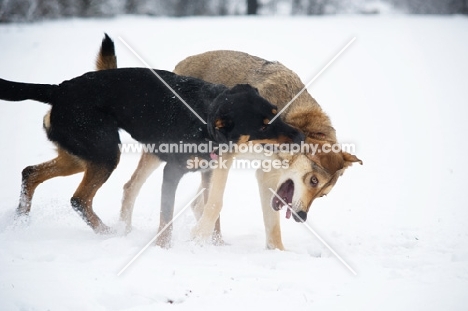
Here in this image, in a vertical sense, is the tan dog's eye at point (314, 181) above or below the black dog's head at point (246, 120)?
below

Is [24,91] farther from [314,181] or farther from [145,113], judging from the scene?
[314,181]

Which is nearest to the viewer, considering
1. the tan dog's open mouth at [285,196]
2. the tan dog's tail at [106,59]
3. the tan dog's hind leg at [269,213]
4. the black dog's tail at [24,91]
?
the black dog's tail at [24,91]

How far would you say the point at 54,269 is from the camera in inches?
179

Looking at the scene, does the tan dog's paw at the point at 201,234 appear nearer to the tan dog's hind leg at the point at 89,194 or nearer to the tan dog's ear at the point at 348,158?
the tan dog's hind leg at the point at 89,194

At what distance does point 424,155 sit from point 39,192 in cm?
724

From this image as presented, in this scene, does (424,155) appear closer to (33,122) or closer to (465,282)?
(465,282)

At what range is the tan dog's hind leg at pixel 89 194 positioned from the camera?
6.06 m

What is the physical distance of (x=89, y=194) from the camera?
6.13 m

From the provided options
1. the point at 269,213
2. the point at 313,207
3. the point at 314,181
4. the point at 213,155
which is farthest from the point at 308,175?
the point at 313,207

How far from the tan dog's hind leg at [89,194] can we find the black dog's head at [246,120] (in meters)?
1.47

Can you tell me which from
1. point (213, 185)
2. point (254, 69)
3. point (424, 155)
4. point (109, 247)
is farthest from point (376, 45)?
point (109, 247)

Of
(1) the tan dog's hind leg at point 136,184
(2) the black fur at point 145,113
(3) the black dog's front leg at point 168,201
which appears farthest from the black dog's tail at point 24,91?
(3) the black dog's front leg at point 168,201

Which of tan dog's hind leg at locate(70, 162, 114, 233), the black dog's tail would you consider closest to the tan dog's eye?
tan dog's hind leg at locate(70, 162, 114, 233)

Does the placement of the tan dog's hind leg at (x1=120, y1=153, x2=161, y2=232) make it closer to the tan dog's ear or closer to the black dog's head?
the black dog's head
